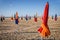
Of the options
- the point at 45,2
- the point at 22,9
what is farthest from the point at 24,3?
the point at 45,2

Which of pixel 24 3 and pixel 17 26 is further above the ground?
pixel 24 3

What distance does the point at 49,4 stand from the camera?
10.8ft

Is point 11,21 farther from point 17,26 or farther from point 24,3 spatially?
point 24,3

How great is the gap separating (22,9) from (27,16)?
0.14 m

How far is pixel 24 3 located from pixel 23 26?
353mm

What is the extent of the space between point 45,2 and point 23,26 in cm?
50

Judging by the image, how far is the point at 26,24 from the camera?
3350 millimetres

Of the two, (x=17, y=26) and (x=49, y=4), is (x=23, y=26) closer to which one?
(x=17, y=26)

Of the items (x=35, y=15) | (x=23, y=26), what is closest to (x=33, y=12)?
(x=35, y=15)

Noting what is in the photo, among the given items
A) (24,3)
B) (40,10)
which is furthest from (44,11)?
(24,3)

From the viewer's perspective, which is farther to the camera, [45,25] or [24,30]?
[24,30]

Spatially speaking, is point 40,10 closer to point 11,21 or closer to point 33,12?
point 33,12

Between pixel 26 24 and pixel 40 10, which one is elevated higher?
pixel 40 10

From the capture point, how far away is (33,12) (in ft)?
10.9
